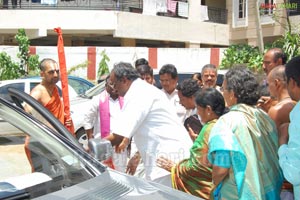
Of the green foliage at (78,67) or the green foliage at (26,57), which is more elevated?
the green foliage at (26,57)

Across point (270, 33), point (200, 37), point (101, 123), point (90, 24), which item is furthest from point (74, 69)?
point (101, 123)

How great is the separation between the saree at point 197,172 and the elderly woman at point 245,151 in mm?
207

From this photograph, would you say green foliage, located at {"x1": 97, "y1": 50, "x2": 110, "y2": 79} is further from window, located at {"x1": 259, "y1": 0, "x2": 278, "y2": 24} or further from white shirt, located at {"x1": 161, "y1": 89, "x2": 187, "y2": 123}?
white shirt, located at {"x1": 161, "y1": 89, "x2": 187, "y2": 123}

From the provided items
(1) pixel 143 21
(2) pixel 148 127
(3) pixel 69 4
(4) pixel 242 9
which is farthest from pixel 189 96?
(4) pixel 242 9

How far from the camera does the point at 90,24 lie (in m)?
19.2

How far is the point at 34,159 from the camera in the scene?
2607mm

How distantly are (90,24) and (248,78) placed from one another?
671 inches

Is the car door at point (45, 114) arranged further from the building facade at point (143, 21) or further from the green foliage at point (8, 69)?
the building facade at point (143, 21)

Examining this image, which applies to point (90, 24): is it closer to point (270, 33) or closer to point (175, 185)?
point (270, 33)

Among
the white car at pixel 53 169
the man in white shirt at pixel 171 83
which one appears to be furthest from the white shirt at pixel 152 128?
the man in white shirt at pixel 171 83

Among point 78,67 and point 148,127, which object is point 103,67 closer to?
point 78,67

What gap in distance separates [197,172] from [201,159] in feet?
0.41

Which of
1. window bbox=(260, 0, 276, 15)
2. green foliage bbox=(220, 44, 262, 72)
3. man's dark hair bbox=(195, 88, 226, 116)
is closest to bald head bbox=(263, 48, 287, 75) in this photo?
man's dark hair bbox=(195, 88, 226, 116)

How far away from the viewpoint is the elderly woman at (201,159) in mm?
2871
